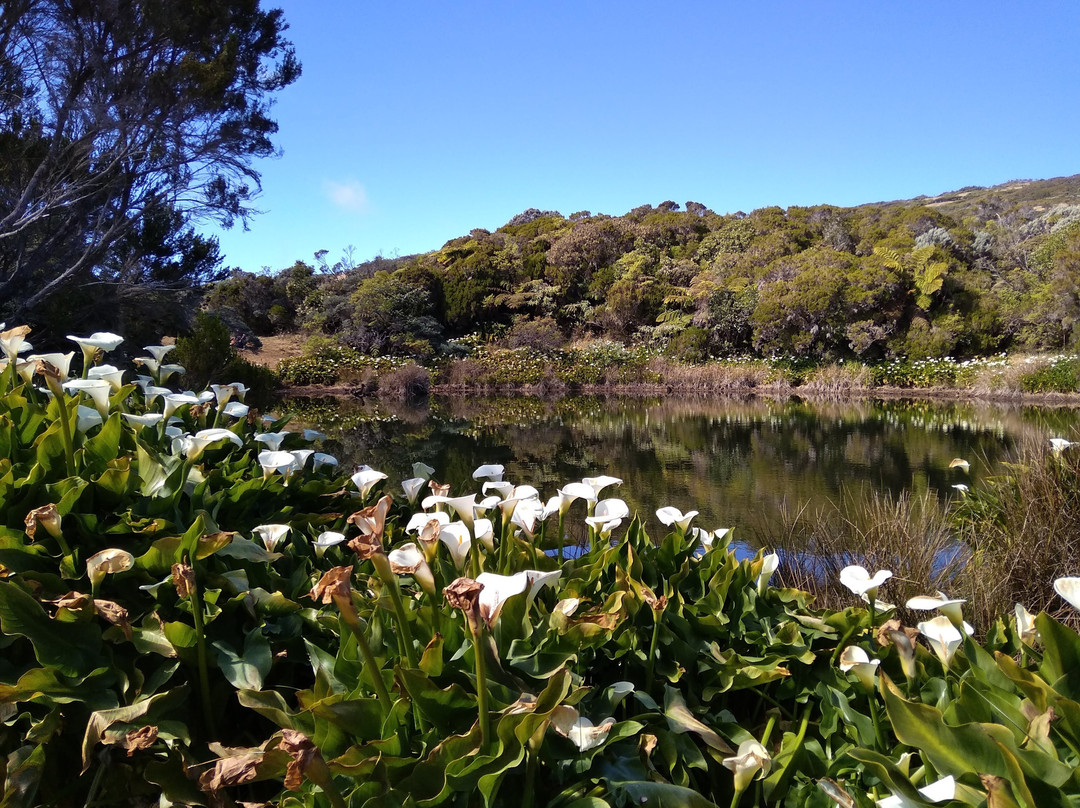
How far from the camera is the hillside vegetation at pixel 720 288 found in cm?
1725

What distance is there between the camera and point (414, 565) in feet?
3.50

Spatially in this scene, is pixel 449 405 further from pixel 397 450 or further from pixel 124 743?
pixel 124 743

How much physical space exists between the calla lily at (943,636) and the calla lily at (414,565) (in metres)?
0.81

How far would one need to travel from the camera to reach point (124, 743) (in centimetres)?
108

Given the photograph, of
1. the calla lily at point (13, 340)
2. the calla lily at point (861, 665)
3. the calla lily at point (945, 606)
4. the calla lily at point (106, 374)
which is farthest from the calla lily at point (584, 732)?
the calla lily at point (13, 340)

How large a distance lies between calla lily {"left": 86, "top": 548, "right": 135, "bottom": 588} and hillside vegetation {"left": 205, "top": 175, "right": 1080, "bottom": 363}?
56.7ft

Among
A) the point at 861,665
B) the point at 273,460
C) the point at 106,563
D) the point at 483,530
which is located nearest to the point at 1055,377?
the point at 861,665

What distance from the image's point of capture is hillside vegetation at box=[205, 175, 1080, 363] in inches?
679

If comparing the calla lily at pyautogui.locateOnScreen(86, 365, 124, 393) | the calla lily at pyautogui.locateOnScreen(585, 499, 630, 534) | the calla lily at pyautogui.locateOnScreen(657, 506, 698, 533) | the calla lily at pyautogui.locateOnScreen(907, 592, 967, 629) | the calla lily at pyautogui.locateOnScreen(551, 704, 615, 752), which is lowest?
the calla lily at pyautogui.locateOnScreen(551, 704, 615, 752)

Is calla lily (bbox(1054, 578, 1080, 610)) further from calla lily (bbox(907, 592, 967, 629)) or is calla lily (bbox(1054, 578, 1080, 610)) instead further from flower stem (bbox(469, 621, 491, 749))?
flower stem (bbox(469, 621, 491, 749))

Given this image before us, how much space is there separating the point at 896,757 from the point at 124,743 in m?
1.26

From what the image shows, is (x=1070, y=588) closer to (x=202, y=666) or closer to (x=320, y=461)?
(x=202, y=666)

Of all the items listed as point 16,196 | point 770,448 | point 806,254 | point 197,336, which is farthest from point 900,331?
point 16,196

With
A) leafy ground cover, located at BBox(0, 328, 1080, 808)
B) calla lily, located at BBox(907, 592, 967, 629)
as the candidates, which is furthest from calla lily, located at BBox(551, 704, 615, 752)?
calla lily, located at BBox(907, 592, 967, 629)
